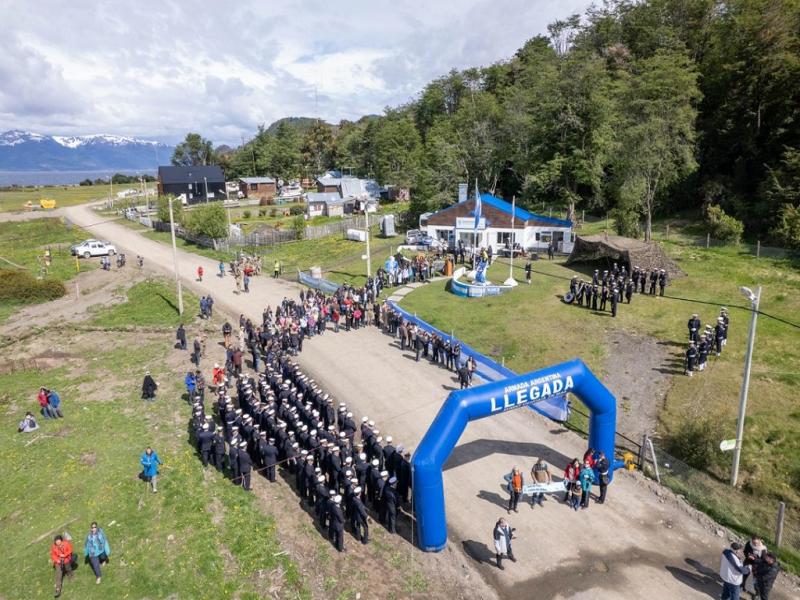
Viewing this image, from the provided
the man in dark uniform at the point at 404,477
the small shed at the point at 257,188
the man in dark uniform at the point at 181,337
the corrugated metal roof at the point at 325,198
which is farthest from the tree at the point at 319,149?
the man in dark uniform at the point at 404,477

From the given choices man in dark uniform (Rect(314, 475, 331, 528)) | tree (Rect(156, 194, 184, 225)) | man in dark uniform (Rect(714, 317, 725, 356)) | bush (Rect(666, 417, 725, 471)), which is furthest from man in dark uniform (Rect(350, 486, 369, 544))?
tree (Rect(156, 194, 184, 225))

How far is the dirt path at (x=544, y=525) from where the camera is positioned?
1091 cm

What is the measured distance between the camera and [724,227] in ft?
123

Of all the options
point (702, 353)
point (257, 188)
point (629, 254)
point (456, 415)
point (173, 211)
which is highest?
point (257, 188)

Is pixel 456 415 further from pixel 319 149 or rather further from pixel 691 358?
pixel 319 149

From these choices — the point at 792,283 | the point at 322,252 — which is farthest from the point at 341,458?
the point at 322,252

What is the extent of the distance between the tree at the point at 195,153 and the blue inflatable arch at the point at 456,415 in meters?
128

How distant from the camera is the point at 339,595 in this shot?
10.7 m

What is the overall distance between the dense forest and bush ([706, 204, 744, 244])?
2.74ft

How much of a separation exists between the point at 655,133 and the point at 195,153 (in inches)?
4442

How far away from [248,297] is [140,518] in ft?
66.7

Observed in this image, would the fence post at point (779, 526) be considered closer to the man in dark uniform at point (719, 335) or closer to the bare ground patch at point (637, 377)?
the bare ground patch at point (637, 377)

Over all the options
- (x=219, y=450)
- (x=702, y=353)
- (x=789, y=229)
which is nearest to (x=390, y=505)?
(x=219, y=450)

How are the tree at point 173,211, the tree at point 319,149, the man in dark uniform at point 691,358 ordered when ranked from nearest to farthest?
the man in dark uniform at point 691,358, the tree at point 173,211, the tree at point 319,149
